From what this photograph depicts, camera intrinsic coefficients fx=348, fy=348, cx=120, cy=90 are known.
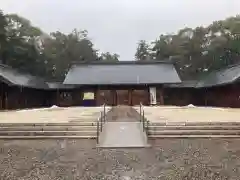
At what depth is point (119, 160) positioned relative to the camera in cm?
770

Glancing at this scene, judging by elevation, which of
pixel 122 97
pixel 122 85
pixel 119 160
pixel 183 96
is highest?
pixel 122 85

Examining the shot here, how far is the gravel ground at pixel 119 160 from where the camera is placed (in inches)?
253

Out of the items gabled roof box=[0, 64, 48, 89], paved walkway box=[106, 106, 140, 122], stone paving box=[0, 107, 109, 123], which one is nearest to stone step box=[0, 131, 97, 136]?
stone paving box=[0, 107, 109, 123]

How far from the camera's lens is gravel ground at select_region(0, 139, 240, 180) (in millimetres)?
6430

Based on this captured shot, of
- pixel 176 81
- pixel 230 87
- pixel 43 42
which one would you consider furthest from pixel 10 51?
pixel 230 87

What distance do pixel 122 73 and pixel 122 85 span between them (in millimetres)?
1903

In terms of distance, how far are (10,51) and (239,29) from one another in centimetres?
2759

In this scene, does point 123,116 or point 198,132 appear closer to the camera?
point 198,132

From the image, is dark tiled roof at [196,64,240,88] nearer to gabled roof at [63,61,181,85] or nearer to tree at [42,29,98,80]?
gabled roof at [63,61,181,85]

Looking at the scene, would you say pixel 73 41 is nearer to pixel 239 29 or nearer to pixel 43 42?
pixel 43 42

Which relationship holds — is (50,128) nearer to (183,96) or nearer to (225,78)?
(225,78)

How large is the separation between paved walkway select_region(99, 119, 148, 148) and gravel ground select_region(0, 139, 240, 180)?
0.40 meters

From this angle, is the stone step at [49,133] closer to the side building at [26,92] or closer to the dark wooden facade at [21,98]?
the side building at [26,92]

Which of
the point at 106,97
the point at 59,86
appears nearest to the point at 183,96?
the point at 106,97
